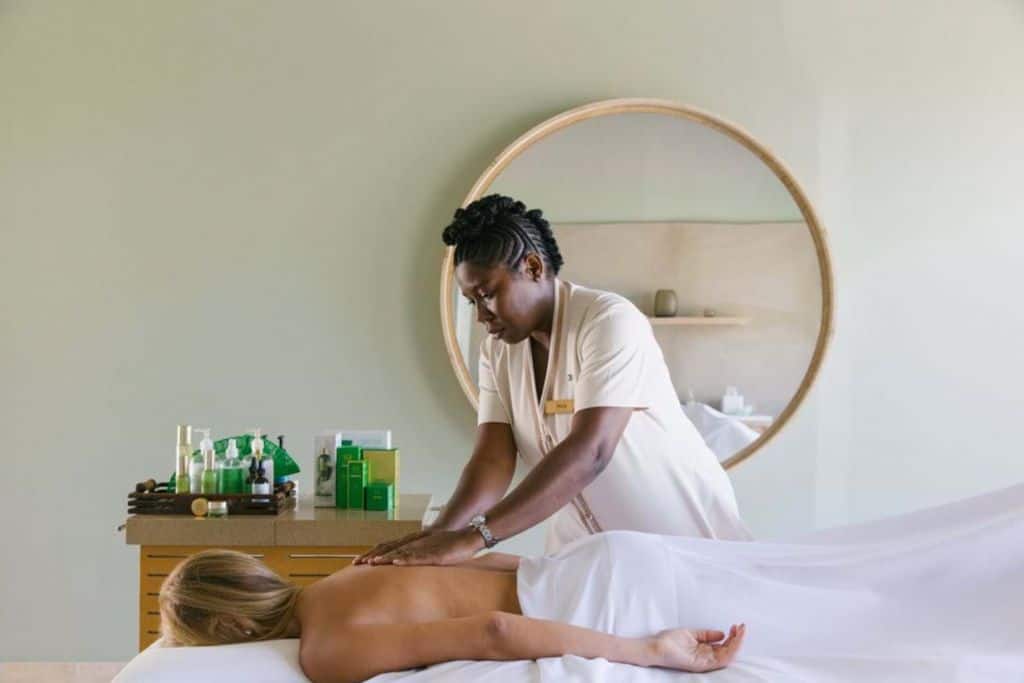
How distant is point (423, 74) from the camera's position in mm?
3568

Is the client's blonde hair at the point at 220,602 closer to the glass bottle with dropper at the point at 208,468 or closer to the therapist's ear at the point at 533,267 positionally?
the therapist's ear at the point at 533,267

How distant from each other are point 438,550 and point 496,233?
0.64 metres

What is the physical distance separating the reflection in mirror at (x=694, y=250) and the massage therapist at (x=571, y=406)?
3.23 ft

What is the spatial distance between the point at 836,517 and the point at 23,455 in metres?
2.50

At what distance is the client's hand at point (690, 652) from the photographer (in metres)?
1.81

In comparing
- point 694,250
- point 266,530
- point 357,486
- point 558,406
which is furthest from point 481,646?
point 694,250

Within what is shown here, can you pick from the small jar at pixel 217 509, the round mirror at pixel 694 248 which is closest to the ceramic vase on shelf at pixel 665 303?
the round mirror at pixel 694 248

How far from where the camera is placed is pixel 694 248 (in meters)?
3.48

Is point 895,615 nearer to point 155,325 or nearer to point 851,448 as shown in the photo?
point 851,448

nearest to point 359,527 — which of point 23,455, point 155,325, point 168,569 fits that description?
point 168,569

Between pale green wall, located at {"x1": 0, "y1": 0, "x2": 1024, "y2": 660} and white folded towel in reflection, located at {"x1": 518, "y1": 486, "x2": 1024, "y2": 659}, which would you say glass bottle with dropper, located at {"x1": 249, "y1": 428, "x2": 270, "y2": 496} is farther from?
white folded towel in reflection, located at {"x1": 518, "y1": 486, "x2": 1024, "y2": 659}

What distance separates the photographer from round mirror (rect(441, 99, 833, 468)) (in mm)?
3457

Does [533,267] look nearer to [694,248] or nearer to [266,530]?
[266,530]

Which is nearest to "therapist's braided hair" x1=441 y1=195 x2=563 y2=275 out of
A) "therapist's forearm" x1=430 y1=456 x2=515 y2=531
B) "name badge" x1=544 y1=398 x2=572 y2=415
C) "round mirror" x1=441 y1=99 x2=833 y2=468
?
"name badge" x1=544 y1=398 x2=572 y2=415
